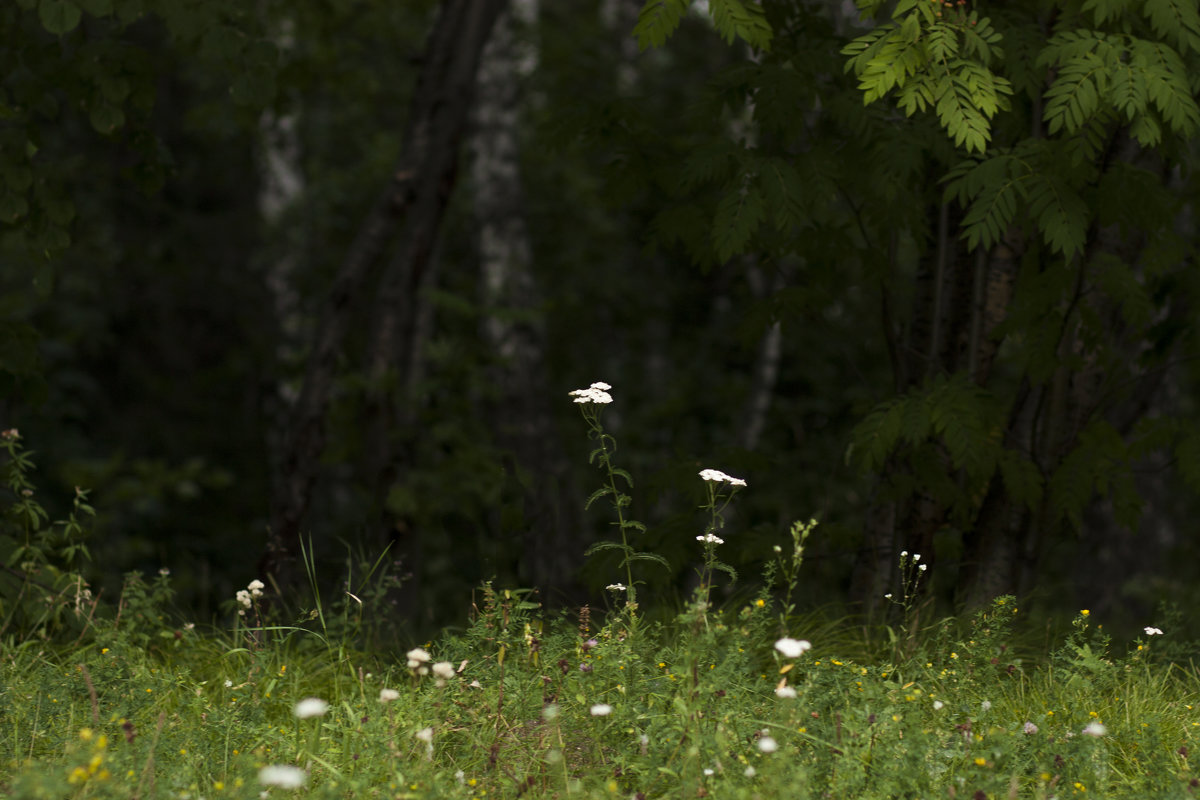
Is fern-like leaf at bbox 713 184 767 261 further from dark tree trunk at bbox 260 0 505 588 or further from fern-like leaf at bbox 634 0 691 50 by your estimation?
dark tree trunk at bbox 260 0 505 588

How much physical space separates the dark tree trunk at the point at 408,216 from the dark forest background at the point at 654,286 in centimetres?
2

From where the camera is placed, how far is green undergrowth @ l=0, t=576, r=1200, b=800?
115 inches

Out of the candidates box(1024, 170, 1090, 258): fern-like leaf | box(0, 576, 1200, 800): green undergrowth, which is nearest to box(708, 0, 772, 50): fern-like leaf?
box(1024, 170, 1090, 258): fern-like leaf

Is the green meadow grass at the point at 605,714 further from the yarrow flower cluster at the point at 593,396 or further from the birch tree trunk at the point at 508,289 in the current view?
the birch tree trunk at the point at 508,289

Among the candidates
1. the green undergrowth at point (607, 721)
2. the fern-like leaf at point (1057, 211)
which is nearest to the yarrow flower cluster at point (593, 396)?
the green undergrowth at point (607, 721)

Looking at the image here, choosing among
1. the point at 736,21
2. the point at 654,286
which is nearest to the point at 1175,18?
the point at 736,21

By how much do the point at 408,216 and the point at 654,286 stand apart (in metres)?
8.02

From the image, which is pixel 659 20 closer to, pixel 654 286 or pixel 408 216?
pixel 408 216

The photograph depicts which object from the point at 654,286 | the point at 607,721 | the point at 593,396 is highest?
the point at 593,396

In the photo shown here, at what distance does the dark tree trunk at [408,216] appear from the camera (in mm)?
6355

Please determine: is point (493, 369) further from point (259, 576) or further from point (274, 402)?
point (274, 402)

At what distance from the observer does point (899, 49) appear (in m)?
3.51

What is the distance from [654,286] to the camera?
1460 centimetres

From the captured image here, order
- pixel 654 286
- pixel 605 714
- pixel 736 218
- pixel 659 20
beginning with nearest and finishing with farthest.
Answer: pixel 605 714 < pixel 659 20 < pixel 736 218 < pixel 654 286
